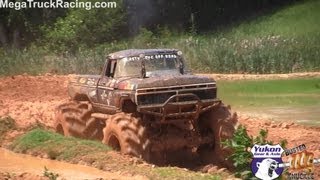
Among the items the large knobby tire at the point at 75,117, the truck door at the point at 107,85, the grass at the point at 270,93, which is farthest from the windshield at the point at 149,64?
the grass at the point at 270,93

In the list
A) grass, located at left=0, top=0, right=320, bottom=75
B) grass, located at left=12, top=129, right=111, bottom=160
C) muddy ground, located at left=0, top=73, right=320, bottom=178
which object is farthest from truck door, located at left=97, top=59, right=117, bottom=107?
grass, located at left=0, top=0, right=320, bottom=75

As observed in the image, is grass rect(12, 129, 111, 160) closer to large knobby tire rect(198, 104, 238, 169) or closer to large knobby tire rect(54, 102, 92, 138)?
large knobby tire rect(54, 102, 92, 138)

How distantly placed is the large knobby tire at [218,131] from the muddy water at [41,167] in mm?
2094

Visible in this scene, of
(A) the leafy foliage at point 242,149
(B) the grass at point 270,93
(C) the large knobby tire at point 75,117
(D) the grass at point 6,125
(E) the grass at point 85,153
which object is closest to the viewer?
(A) the leafy foliage at point 242,149

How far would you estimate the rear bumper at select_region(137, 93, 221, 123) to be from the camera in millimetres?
12703

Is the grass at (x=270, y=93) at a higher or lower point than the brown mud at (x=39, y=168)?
higher

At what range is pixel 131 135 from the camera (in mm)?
12805

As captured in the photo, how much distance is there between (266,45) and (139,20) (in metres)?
15.3

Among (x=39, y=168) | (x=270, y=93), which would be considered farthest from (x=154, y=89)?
(x=270, y=93)

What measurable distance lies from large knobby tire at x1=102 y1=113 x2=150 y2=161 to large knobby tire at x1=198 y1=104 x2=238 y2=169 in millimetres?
1342

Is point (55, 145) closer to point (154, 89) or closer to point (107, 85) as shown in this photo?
point (107, 85)

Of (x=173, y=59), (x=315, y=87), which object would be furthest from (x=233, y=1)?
(x=173, y=59)

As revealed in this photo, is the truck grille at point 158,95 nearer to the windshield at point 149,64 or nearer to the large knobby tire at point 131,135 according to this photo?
the large knobby tire at point 131,135

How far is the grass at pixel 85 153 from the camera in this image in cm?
1158
